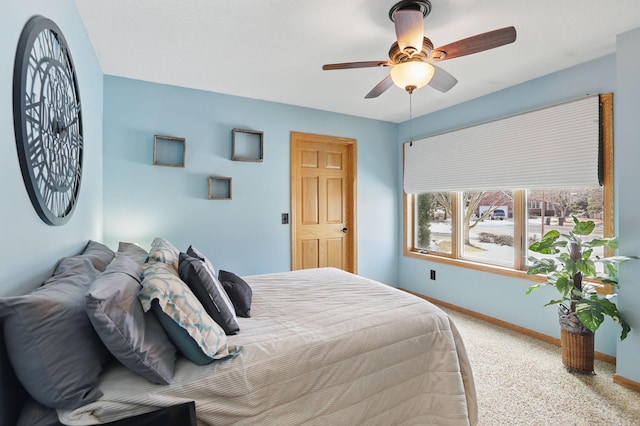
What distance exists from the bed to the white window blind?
196 cm

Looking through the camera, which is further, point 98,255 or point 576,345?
point 576,345

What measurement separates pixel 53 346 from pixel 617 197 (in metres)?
3.54

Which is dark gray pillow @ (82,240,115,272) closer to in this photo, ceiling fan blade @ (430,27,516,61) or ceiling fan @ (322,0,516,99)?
ceiling fan @ (322,0,516,99)

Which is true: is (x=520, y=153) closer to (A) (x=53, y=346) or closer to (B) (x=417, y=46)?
(B) (x=417, y=46)

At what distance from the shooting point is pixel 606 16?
2031 mm

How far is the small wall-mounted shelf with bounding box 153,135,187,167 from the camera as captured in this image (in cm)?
310

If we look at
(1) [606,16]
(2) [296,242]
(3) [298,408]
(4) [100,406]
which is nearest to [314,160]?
(2) [296,242]

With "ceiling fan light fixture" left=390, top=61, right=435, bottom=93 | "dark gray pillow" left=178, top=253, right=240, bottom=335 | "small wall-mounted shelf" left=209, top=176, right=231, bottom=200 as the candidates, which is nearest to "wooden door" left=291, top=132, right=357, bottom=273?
"small wall-mounted shelf" left=209, top=176, right=231, bottom=200

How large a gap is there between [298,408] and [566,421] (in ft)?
5.49

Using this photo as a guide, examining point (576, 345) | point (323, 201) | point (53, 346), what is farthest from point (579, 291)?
point (53, 346)

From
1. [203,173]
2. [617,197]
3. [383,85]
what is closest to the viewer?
[383,85]

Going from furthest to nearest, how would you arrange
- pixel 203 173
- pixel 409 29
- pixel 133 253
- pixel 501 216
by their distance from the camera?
1. pixel 501 216
2. pixel 203 173
3. pixel 133 253
4. pixel 409 29

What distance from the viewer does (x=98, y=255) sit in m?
1.82

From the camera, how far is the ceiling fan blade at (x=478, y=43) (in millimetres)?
1628
